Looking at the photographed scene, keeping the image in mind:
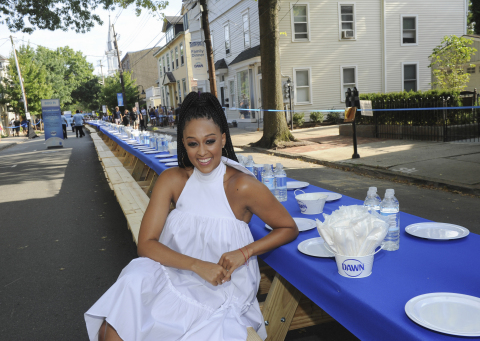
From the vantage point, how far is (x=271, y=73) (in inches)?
539

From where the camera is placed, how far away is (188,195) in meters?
2.43

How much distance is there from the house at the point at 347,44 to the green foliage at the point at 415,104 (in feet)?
21.0

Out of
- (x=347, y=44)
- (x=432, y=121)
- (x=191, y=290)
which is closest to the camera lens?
(x=191, y=290)

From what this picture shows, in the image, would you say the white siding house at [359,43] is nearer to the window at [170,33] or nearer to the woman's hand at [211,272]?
the woman's hand at [211,272]

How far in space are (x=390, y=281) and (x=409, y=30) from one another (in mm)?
23645

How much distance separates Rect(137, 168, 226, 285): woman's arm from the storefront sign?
14.4 meters

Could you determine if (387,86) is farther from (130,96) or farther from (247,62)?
(130,96)

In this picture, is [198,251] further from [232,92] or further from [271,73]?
[232,92]

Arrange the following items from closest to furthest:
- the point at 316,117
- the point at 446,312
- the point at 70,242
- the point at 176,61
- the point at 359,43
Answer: the point at 446,312
the point at 70,242
the point at 316,117
the point at 359,43
the point at 176,61

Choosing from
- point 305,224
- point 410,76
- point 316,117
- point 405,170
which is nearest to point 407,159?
point 405,170

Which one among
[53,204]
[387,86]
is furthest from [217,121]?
[387,86]

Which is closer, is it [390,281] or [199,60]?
[390,281]

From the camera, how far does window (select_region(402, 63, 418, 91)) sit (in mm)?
22562

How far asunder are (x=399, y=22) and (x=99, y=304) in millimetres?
23628
